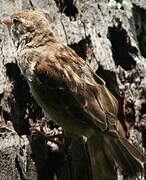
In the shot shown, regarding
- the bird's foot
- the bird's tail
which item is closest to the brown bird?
the bird's tail

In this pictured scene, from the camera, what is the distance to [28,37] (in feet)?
21.9

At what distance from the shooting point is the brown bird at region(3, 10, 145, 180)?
579cm

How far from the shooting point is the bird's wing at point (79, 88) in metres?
5.88

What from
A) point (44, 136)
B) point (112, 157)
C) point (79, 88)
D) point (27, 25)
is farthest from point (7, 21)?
point (112, 157)

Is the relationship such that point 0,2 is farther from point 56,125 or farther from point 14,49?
point 56,125

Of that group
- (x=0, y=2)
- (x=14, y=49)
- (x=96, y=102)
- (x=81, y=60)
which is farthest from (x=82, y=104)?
(x=0, y=2)

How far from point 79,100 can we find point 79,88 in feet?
0.38

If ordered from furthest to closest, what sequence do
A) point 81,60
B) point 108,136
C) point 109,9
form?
1. point 109,9
2. point 81,60
3. point 108,136

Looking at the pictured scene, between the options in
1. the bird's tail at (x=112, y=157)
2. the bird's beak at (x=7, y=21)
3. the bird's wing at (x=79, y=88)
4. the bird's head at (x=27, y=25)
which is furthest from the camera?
the bird's head at (x=27, y=25)

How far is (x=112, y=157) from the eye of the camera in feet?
18.9

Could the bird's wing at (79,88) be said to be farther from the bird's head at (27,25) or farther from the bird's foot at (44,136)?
the bird's head at (27,25)

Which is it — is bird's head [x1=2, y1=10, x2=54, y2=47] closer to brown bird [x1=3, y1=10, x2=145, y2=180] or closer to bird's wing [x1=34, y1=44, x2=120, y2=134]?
brown bird [x1=3, y1=10, x2=145, y2=180]

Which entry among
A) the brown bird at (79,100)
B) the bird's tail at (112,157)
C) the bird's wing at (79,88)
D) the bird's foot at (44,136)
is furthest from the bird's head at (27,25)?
the bird's tail at (112,157)

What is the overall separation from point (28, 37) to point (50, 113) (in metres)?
1.01
